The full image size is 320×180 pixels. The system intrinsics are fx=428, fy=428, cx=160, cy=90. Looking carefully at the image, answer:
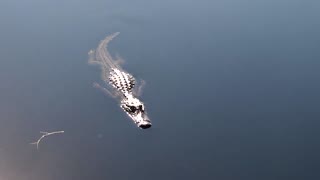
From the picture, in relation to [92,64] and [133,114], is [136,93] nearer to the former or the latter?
[133,114]

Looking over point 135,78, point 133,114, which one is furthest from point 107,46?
point 133,114

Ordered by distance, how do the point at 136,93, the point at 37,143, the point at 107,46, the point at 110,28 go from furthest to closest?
the point at 110,28
the point at 107,46
the point at 136,93
the point at 37,143

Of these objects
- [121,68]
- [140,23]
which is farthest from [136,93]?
[140,23]

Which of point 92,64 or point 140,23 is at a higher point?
point 140,23

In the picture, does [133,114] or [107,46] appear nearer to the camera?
[133,114]

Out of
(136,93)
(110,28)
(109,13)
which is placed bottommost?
(136,93)

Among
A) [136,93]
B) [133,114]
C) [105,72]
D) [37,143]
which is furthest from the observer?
[105,72]
